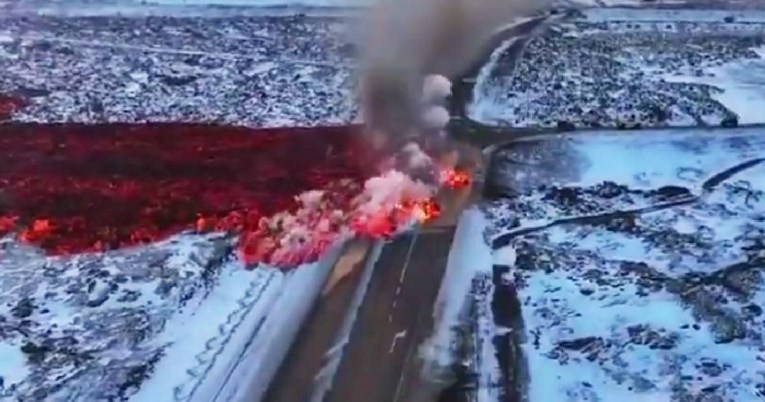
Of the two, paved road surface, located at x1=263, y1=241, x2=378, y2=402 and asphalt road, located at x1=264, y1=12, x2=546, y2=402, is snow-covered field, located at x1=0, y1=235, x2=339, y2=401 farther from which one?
asphalt road, located at x1=264, y1=12, x2=546, y2=402

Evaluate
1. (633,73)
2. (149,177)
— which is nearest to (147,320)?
(149,177)

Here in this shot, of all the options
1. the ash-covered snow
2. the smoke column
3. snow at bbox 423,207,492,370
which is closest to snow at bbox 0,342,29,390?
snow at bbox 423,207,492,370

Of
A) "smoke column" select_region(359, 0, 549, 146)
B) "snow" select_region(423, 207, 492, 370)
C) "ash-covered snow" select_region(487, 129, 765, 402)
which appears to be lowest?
"ash-covered snow" select_region(487, 129, 765, 402)

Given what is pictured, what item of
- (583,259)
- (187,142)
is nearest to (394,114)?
(187,142)

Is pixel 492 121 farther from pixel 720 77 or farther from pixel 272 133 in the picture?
pixel 720 77

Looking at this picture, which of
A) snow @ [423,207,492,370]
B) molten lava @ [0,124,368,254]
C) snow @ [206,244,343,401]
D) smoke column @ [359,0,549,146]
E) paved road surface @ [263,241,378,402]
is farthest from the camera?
smoke column @ [359,0,549,146]

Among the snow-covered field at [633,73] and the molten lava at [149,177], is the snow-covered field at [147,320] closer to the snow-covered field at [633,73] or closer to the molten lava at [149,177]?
the molten lava at [149,177]

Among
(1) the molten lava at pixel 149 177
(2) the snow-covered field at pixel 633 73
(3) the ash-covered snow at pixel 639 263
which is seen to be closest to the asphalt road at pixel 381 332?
(3) the ash-covered snow at pixel 639 263

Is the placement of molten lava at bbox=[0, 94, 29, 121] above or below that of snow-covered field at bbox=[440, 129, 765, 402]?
above
